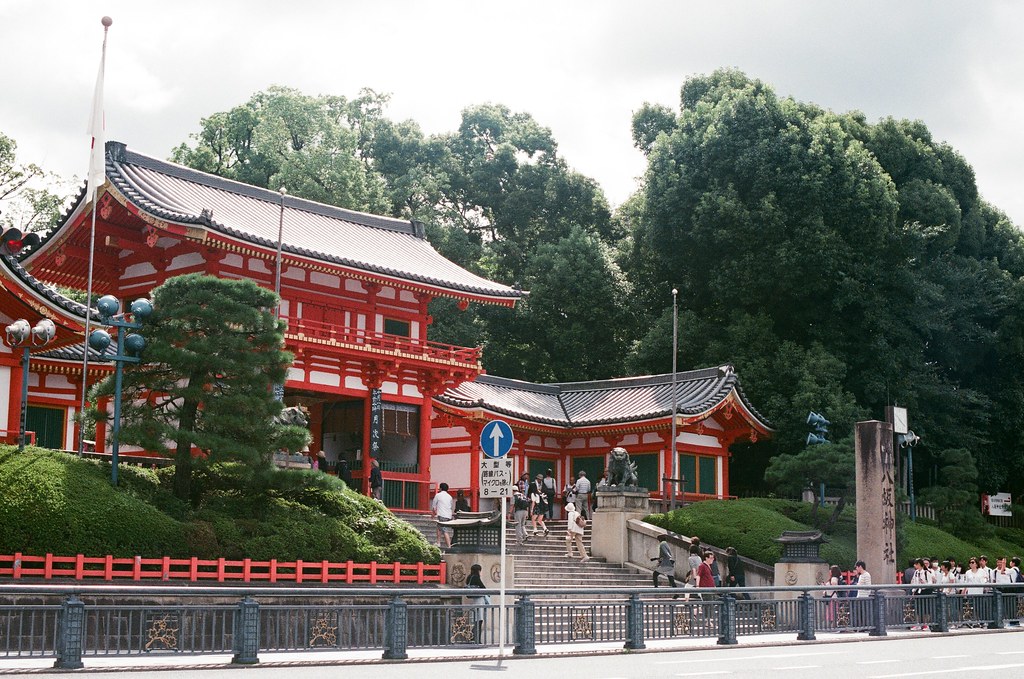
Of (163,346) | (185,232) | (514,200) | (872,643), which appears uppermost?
(514,200)

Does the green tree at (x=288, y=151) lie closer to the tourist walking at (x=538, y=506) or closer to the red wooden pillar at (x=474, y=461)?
the red wooden pillar at (x=474, y=461)

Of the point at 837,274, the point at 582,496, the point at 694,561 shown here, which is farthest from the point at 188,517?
the point at 837,274

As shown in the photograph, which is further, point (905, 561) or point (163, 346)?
point (905, 561)

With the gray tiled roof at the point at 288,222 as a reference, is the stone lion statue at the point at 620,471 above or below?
below

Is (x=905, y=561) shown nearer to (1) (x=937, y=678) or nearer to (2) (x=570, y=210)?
(1) (x=937, y=678)

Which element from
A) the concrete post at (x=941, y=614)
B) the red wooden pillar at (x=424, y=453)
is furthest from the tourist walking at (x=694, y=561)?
the red wooden pillar at (x=424, y=453)

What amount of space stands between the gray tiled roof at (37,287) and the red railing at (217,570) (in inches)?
263

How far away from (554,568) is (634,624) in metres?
10.2

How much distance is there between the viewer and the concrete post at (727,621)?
831 inches

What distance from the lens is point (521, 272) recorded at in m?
61.2

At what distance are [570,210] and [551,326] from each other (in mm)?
9232

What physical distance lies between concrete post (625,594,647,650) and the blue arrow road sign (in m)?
4.02

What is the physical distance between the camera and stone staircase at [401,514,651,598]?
28.7 m

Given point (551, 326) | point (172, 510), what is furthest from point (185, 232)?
point (551, 326)
